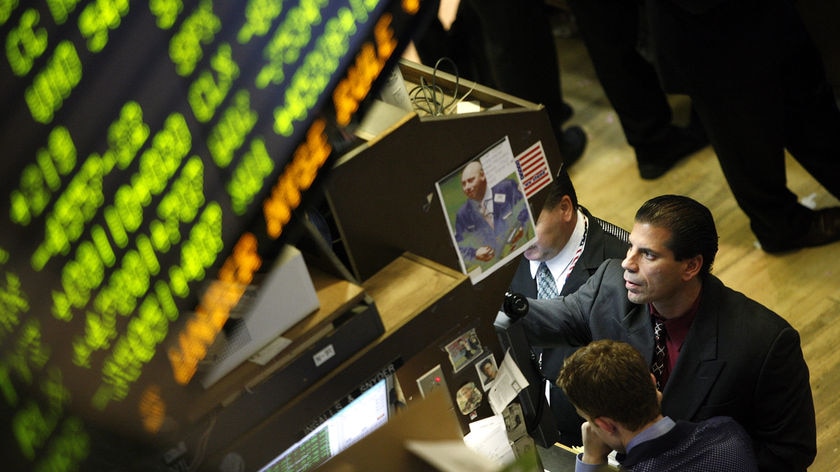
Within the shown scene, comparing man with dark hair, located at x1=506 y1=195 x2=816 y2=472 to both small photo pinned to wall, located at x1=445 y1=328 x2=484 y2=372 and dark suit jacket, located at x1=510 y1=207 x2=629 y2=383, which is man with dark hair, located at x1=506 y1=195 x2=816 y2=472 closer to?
dark suit jacket, located at x1=510 y1=207 x2=629 y2=383

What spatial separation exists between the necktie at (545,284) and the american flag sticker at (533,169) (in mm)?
710

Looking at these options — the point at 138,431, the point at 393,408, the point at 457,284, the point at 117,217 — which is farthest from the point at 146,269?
the point at 393,408

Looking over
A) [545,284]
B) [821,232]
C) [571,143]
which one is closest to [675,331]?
[545,284]

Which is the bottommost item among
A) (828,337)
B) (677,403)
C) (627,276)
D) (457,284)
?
(828,337)

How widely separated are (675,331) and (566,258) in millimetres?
466

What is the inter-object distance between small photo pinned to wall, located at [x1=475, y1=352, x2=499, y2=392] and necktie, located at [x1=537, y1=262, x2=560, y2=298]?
2.58 feet

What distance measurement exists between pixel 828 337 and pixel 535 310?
1688 mm

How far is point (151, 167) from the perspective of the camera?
778 mm

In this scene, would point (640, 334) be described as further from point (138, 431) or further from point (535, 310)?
point (138, 431)

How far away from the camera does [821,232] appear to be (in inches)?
170

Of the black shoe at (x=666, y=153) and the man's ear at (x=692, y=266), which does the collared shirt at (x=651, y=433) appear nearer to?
the man's ear at (x=692, y=266)

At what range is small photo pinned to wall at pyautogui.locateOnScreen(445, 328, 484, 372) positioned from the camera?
2215 millimetres

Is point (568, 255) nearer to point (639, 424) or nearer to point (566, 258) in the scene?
point (566, 258)

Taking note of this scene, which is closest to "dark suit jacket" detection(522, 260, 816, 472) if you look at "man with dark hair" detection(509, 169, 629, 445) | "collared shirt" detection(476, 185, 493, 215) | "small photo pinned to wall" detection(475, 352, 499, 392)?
"man with dark hair" detection(509, 169, 629, 445)
